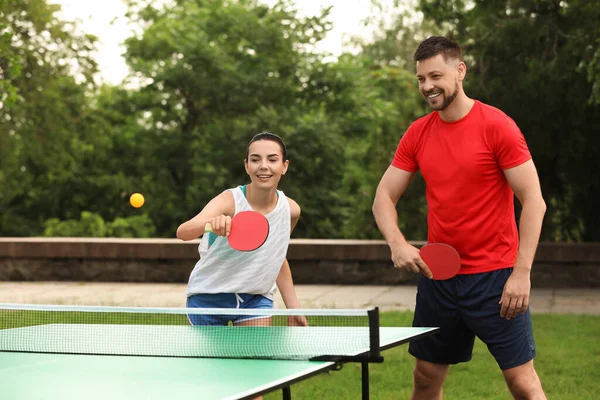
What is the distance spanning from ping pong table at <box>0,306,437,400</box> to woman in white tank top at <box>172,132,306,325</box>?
223 millimetres

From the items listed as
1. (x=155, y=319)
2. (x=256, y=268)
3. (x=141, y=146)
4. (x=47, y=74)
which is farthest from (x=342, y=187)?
(x=256, y=268)

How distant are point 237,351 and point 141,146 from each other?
2496 centimetres

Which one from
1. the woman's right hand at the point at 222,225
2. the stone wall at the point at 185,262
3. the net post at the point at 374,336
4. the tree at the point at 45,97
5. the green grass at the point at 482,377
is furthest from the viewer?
the tree at the point at 45,97

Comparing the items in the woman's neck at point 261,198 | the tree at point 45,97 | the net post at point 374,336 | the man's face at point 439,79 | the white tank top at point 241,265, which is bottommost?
the net post at point 374,336

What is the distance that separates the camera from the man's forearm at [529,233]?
384 centimetres

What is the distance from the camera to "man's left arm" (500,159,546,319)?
3.84 meters

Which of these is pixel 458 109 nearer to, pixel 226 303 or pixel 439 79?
pixel 439 79

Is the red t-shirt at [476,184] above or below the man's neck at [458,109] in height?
below

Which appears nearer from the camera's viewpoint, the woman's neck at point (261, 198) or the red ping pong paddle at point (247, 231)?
the red ping pong paddle at point (247, 231)

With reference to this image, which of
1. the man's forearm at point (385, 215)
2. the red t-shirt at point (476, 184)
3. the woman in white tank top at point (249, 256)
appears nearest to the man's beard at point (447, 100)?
the red t-shirt at point (476, 184)

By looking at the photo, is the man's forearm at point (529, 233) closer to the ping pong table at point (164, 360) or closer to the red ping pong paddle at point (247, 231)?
the ping pong table at point (164, 360)

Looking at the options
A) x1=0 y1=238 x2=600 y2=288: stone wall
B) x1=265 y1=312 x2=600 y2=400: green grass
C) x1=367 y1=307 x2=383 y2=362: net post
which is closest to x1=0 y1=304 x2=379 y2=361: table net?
x1=367 y1=307 x2=383 y2=362: net post

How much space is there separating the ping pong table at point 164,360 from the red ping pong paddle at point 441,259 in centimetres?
24

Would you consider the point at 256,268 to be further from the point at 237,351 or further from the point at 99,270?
the point at 99,270
